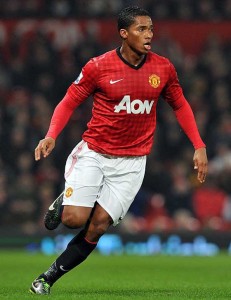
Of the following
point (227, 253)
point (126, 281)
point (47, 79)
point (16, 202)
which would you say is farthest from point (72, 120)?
point (126, 281)

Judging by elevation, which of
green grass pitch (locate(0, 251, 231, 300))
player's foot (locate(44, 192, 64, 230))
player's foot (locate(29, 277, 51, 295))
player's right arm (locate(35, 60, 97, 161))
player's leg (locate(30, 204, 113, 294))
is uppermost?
player's right arm (locate(35, 60, 97, 161))

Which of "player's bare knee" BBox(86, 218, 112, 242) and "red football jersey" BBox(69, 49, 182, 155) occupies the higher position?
"red football jersey" BBox(69, 49, 182, 155)

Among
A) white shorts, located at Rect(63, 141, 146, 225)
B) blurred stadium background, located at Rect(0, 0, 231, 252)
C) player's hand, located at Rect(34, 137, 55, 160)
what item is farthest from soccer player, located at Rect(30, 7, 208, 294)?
blurred stadium background, located at Rect(0, 0, 231, 252)

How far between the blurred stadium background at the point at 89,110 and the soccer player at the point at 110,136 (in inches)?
287

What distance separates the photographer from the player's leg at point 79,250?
316 inches

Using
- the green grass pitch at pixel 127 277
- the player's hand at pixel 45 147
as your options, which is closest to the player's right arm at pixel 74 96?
the player's hand at pixel 45 147

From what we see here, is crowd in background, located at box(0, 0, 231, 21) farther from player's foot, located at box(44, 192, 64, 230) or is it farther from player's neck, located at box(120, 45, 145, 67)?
player's foot, located at box(44, 192, 64, 230)

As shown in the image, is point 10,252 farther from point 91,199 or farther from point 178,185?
point 91,199

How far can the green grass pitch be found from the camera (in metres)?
8.34

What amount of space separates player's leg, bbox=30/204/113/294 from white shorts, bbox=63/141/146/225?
0.30 feet

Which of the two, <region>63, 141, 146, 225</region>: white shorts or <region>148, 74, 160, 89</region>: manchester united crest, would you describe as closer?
<region>63, 141, 146, 225</region>: white shorts

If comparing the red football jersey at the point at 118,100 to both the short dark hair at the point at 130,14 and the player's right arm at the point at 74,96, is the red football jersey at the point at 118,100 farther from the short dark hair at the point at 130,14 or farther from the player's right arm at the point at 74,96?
the short dark hair at the point at 130,14

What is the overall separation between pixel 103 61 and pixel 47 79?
32.7 feet

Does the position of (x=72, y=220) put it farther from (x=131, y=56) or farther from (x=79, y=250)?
(x=131, y=56)
